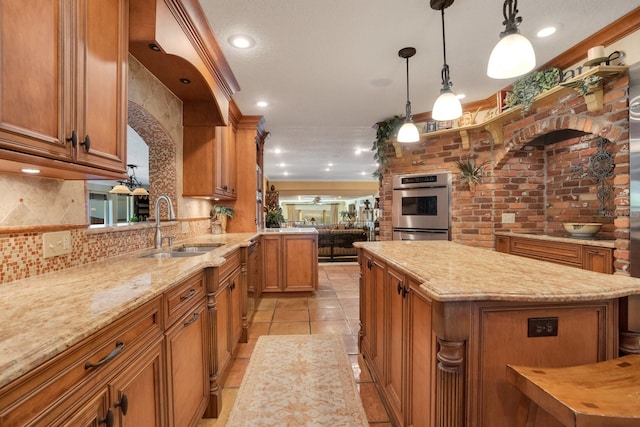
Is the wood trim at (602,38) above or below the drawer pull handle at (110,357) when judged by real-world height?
above

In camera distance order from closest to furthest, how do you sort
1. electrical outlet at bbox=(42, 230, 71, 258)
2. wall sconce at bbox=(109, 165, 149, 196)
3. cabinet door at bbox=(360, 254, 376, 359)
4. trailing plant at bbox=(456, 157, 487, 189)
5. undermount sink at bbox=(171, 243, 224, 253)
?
electrical outlet at bbox=(42, 230, 71, 258) < cabinet door at bbox=(360, 254, 376, 359) < undermount sink at bbox=(171, 243, 224, 253) < trailing plant at bbox=(456, 157, 487, 189) < wall sconce at bbox=(109, 165, 149, 196)

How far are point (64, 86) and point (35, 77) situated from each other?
3.9 inches

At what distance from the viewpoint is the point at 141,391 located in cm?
102

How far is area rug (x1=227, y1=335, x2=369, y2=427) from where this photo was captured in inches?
66.0

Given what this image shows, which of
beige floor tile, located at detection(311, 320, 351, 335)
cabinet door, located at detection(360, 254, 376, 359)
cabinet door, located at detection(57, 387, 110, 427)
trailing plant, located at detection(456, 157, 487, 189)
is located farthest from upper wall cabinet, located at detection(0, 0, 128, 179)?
trailing plant, located at detection(456, 157, 487, 189)

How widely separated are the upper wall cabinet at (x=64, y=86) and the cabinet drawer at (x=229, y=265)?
91 cm

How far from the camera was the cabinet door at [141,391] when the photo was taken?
89 centimetres

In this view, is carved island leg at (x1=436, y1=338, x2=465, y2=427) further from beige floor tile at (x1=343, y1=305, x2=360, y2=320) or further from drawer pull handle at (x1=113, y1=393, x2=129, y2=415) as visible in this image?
beige floor tile at (x1=343, y1=305, x2=360, y2=320)

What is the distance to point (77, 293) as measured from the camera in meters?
1.04

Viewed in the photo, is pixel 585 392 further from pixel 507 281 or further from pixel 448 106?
pixel 448 106

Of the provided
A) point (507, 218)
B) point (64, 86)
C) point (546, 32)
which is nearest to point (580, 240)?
point (507, 218)

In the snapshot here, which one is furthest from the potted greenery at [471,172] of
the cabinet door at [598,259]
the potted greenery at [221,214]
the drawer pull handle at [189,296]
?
the drawer pull handle at [189,296]

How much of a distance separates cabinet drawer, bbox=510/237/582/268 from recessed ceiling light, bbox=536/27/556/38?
1826mm

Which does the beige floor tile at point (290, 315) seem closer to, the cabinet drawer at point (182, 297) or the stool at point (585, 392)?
the cabinet drawer at point (182, 297)
